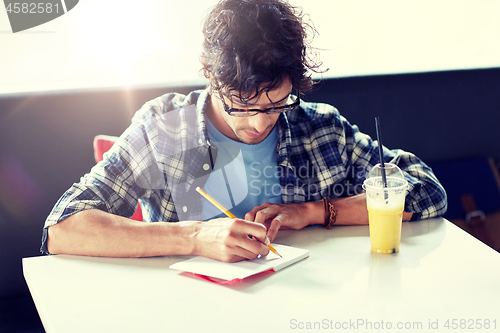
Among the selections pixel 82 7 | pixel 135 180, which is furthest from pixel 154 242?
pixel 82 7

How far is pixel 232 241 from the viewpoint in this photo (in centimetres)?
94

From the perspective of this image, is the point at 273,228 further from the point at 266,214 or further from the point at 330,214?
the point at 330,214

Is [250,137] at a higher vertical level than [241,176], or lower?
higher

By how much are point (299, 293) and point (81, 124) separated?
138 centimetres

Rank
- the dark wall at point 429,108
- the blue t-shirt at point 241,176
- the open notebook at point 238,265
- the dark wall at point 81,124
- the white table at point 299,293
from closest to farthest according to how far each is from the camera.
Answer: the white table at point 299,293
the open notebook at point 238,265
the blue t-shirt at point 241,176
the dark wall at point 81,124
the dark wall at point 429,108

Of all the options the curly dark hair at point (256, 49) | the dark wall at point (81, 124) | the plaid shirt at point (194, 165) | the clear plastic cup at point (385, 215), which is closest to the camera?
the clear plastic cup at point (385, 215)

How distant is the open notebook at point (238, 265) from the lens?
2.89ft

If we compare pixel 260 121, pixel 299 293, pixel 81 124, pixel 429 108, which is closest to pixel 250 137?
pixel 260 121

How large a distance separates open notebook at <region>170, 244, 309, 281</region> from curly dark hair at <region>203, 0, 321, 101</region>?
16.5 inches

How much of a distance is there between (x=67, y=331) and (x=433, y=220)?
38.6 inches

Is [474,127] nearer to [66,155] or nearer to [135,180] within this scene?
[135,180]

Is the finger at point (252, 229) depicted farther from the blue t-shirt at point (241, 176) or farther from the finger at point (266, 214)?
the blue t-shirt at point (241, 176)

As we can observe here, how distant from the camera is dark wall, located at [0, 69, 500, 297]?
1.74 m

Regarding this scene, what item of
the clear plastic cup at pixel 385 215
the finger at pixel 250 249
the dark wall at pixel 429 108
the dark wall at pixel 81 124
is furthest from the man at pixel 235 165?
the dark wall at pixel 429 108
